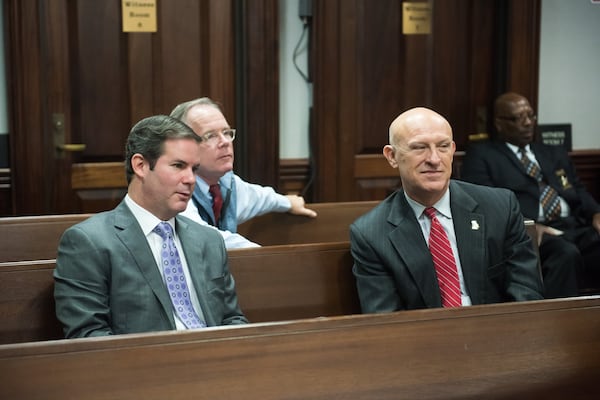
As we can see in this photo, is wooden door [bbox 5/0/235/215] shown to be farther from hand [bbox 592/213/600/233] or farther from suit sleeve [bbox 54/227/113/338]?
suit sleeve [bbox 54/227/113/338]

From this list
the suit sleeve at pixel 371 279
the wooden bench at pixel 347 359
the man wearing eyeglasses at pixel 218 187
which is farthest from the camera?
the man wearing eyeglasses at pixel 218 187

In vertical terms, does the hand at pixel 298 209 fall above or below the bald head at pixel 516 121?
below

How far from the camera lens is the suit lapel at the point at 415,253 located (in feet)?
9.07

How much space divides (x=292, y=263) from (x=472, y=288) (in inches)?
22.3

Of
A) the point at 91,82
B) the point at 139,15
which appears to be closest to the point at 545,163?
the point at 139,15

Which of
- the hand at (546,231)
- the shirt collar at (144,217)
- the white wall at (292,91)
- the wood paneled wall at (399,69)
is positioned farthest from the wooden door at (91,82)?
the shirt collar at (144,217)

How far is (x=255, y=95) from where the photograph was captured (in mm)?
4738

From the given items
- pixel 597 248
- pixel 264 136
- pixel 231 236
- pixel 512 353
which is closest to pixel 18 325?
pixel 231 236

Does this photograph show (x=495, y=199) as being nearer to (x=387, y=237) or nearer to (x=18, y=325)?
(x=387, y=237)

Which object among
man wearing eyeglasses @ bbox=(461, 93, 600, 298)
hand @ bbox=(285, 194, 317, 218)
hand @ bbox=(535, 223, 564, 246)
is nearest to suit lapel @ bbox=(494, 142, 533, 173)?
man wearing eyeglasses @ bbox=(461, 93, 600, 298)

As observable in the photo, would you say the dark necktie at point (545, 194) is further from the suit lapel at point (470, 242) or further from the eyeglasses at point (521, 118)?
the suit lapel at point (470, 242)

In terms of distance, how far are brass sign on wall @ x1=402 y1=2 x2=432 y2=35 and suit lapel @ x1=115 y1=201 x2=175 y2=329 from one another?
9.53ft

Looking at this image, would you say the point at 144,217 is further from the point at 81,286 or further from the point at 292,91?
the point at 292,91

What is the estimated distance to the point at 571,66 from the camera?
5.36 metres
